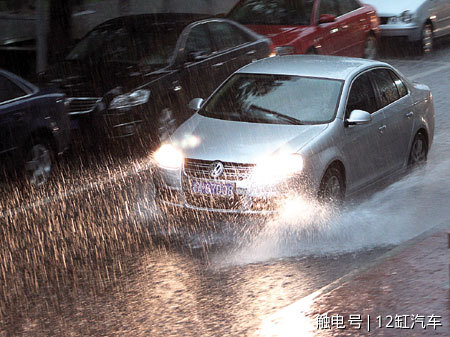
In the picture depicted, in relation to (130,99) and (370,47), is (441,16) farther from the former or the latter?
(130,99)

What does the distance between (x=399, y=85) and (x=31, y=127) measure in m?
4.41

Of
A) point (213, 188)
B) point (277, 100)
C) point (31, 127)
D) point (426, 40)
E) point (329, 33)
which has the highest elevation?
point (31, 127)

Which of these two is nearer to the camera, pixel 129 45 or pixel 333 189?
pixel 333 189

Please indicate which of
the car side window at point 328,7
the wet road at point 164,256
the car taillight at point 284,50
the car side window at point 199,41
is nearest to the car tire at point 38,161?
the wet road at point 164,256

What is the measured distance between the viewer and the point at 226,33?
12.9 metres

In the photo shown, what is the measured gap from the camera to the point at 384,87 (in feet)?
31.5

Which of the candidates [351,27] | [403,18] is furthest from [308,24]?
[403,18]

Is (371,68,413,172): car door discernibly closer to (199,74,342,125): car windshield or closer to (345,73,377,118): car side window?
(345,73,377,118): car side window

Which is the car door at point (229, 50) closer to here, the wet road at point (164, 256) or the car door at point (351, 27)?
the wet road at point (164, 256)

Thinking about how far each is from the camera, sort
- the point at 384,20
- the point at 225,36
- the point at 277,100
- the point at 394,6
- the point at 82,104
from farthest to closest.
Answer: the point at 394,6, the point at 384,20, the point at 225,36, the point at 82,104, the point at 277,100

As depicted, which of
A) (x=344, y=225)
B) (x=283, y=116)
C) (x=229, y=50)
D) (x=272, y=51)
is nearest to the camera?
(x=344, y=225)

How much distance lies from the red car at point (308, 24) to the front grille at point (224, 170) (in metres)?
6.39

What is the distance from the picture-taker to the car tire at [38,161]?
946cm

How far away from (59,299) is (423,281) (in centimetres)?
283
